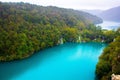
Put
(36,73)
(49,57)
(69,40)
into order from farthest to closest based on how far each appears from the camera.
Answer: (69,40)
(49,57)
(36,73)

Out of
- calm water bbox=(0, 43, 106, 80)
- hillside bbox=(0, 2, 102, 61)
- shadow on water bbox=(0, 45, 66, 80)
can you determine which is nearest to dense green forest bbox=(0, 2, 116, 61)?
hillside bbox=(0, 2, 102, 61)

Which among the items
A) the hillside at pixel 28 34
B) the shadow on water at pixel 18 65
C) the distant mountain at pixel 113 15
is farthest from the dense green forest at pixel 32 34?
the distant mountain at pixel 113 15

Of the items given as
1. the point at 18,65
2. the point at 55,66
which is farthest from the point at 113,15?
the point at 18,65

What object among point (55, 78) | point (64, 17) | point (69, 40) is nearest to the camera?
point (55, 78)

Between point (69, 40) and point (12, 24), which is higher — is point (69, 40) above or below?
below

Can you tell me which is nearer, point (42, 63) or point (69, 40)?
point (42, 63)

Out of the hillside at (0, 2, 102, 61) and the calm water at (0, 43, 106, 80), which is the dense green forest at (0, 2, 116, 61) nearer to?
the hillside at (0, 2, 102, 61)

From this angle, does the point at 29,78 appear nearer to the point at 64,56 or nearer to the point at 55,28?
the point at 64,56

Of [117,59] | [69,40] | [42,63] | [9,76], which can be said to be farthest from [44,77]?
[69,40]

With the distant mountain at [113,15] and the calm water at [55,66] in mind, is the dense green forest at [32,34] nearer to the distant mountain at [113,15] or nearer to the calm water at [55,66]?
the calm water at [55,66]
